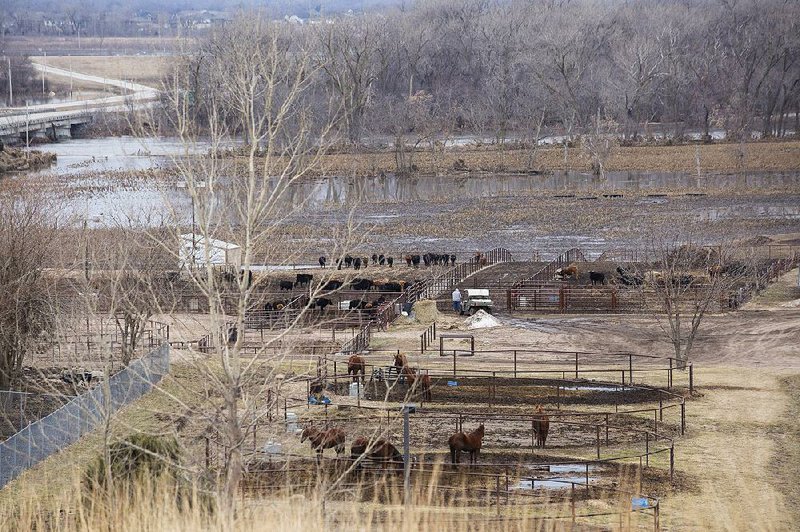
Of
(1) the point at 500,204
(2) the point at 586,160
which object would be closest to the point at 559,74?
(2) the point at 586,160

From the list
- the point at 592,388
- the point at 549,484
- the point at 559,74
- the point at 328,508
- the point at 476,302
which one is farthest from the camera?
the point at 559,74

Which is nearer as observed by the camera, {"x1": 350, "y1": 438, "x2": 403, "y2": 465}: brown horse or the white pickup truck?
{"x1": 350, "y1": 438, "x2": 403, "y2": 465}: brown horse

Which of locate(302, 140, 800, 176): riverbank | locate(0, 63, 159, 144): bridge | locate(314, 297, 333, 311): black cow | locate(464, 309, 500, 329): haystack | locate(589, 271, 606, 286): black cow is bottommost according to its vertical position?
locate(464, 309, 500, 329): haystack

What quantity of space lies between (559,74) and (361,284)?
73.9 m

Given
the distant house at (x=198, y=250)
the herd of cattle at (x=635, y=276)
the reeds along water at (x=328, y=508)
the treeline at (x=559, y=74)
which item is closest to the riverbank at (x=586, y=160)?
the treeline at (x=559, y=74)

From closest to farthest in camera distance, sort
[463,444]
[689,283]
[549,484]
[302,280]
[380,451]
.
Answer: [549,484] < [380,451] < [463,444] < [689,283] < [302,280]

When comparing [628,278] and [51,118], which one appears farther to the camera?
[51,118]

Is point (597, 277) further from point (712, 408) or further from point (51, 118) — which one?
point (51, 118)

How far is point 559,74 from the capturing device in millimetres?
107875

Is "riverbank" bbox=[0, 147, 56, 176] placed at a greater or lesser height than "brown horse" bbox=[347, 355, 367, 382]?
greater

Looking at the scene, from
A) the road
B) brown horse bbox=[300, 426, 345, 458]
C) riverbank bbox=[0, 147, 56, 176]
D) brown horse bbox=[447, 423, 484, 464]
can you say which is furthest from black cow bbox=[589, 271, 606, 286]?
the road

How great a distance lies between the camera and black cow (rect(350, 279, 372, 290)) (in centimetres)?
3707

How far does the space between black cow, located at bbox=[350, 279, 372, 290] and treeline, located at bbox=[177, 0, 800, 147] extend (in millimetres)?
50932

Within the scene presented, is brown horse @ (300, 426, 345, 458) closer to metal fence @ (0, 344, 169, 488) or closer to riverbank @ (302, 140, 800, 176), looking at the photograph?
metal fence @ (0, 344, 169, 488)
